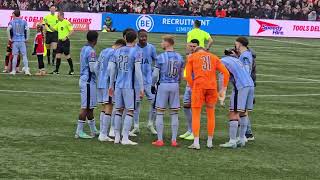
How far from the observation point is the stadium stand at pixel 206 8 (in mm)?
51031

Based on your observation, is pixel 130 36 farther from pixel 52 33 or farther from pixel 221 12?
pixel 221 12

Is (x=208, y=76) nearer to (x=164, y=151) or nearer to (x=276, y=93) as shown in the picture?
(x=164, y=151)

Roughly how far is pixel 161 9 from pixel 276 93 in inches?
1212

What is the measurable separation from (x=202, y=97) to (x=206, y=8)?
3993 cm

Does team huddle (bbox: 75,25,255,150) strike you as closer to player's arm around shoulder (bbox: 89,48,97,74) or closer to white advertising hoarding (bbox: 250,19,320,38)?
player's arm around shoulder (bbox: 89,48,97,74)

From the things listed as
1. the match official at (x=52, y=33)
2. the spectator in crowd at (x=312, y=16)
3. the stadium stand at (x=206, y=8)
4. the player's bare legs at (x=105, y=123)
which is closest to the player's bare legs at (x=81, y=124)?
the player's bare legs at (x=105, y=123)

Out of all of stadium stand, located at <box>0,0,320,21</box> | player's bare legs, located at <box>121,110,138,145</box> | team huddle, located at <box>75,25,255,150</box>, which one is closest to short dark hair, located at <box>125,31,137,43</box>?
team huddle, located at <box>75,25,255,150</box>

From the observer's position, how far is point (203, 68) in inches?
512

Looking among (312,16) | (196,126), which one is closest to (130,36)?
(196,126)

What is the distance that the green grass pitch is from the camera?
11.2 m

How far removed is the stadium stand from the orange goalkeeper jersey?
37852mm

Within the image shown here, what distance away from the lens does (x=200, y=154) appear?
12.7 m

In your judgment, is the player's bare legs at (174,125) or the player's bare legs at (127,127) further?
the player's bare legs at (174,125)

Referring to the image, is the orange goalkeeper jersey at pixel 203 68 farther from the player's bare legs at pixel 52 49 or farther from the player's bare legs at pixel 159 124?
the player's bare legs at pixel 52 49
